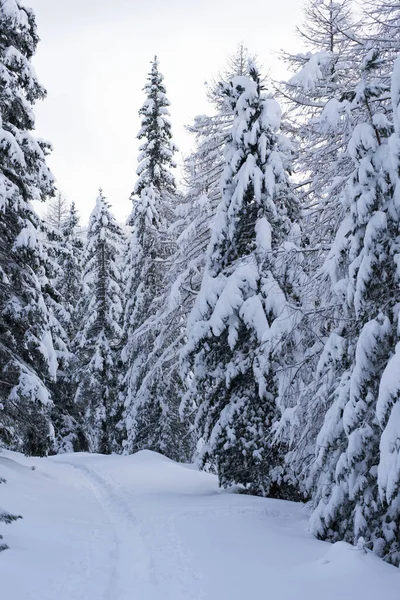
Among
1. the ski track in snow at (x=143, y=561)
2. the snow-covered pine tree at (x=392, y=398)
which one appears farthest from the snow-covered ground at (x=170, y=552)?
the snow-covered pine tree at (x=392, y=398)

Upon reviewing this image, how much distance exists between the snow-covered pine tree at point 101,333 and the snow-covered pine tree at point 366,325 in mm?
21506

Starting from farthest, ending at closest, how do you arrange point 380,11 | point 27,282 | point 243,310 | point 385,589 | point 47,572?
point 27,282, point 243,310, point 380,11, point 47,572, point 385,589

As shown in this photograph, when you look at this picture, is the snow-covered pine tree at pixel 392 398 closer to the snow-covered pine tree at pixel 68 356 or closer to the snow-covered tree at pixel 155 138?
the snow-covered pine tree at pixel 68 356

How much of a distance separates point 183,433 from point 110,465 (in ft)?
17.2

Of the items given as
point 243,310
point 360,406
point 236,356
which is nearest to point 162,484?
point 236,356

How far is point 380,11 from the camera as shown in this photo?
27.9ft

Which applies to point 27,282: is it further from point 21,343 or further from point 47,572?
point 47,572

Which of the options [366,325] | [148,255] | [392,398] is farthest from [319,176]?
[148,255]

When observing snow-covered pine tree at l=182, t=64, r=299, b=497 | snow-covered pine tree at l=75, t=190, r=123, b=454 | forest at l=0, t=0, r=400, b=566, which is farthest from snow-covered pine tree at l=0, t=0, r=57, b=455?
snow-covered pine tree at l=75, t=190, r=123, b=454

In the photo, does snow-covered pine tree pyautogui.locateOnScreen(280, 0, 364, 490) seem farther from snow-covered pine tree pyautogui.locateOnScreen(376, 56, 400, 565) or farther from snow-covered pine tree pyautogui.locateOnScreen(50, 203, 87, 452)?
snow-covered pine tree pyautogui.locateOnScreen(50, 203, 87, 452)

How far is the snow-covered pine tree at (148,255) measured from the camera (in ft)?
73.9

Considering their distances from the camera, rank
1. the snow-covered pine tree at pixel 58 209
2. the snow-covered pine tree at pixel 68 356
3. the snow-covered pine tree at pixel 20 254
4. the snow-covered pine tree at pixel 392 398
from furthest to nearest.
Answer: the snow-covered pine tree at pixel 58 209, the snow-covered pine tree at pixel 68 356, the snow-covered pine tree at pixel 20 254, the snow-covered pine tree at pixel 392 398

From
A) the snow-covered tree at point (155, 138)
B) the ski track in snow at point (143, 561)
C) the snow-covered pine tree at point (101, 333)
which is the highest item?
the snow-covered tree at point (155, 138)

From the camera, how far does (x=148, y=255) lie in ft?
78.9
